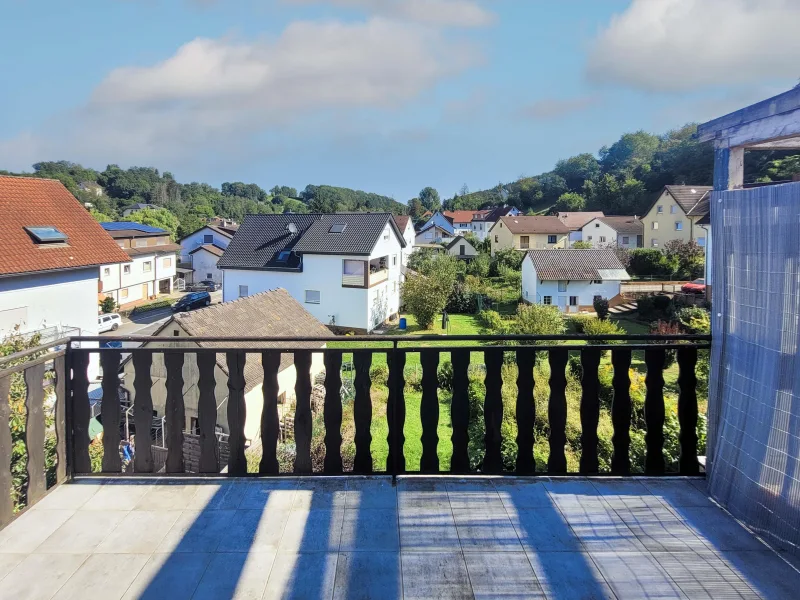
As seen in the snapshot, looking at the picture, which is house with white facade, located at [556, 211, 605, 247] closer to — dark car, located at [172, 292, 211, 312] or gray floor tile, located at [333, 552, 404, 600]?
dark car, located at [172, 292, 211, 312]

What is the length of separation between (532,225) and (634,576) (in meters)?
41.1

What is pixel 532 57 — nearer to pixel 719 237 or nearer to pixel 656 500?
pixel 719 237

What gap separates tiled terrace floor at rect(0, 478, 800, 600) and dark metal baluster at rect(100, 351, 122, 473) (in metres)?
0.13

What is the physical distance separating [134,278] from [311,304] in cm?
1568

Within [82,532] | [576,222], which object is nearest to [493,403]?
[82,532]

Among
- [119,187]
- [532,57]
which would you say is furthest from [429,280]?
[119,187]

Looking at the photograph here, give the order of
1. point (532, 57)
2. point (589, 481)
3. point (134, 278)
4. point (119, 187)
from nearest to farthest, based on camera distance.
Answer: point (589, 481), point (532, 57), point (134, 278), point (119, 187)

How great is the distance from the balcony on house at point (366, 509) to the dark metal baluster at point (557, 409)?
A: 10 millimetres

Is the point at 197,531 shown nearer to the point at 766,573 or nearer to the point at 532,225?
the point at 766,573

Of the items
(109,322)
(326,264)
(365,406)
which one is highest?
(326,264)

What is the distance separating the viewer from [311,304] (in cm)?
2145

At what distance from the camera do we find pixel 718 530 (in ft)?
7.43

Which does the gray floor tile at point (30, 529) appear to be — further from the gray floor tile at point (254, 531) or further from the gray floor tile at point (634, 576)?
the gray floor tile at point (634, 576)

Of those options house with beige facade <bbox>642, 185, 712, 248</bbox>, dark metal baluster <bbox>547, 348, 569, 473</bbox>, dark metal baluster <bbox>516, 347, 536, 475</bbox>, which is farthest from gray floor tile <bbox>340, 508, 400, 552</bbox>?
house with beige facade <bbox>642, 185, 712, 248</bbox>
